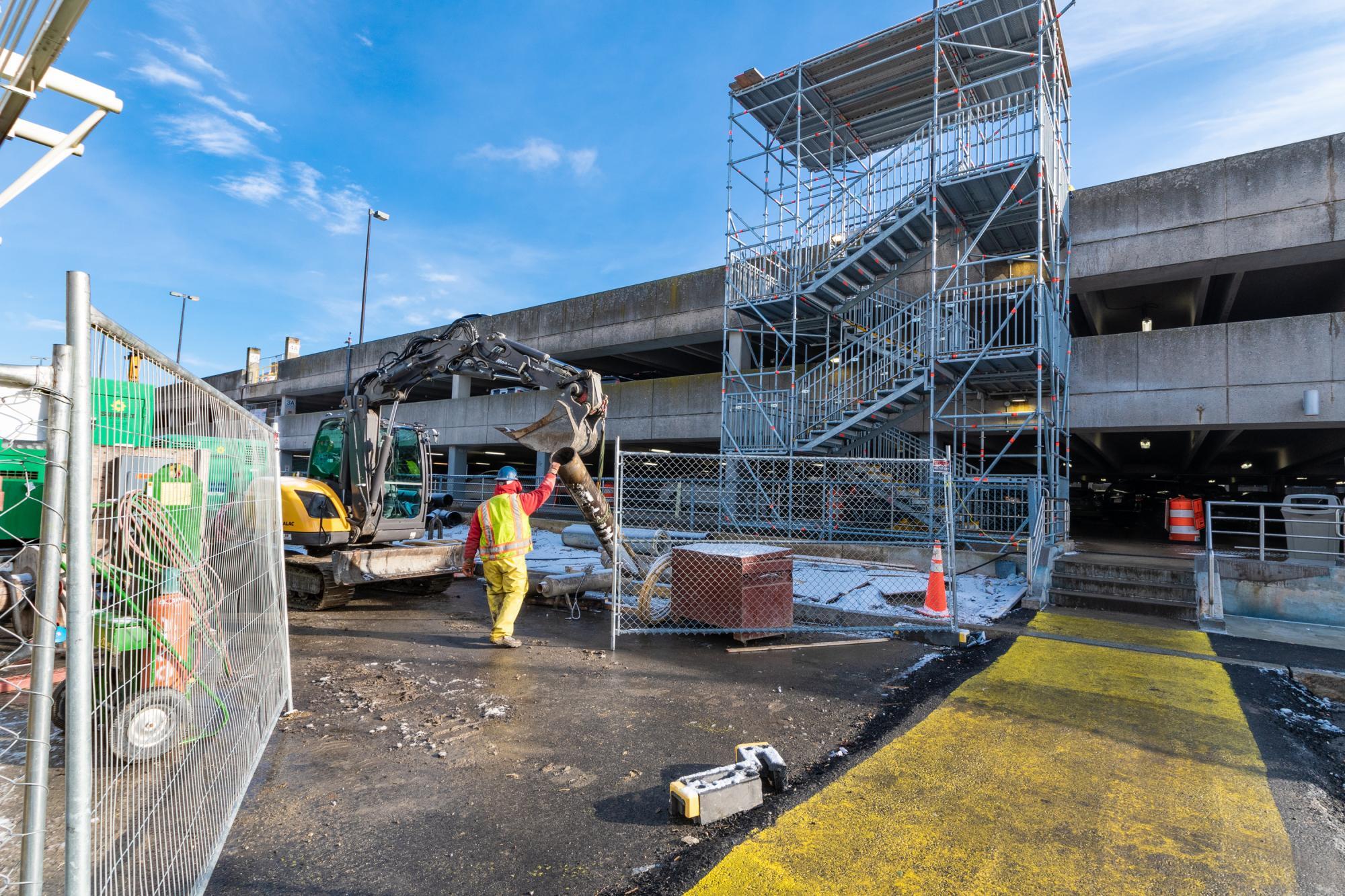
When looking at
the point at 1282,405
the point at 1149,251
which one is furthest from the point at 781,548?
the point at 1149,251

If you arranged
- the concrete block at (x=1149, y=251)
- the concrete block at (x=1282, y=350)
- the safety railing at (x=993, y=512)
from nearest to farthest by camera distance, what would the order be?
1. the safety railing at (x=993, y=512)
2. the concrete block at (x=1282, y=350)
3. the concrete block at (x=1149, y=251)

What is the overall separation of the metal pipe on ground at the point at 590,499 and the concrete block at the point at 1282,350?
11.4 metres

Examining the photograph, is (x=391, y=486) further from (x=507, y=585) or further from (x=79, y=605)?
(x=79, y=605)

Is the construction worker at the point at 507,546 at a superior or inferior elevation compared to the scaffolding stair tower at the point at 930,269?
inferior

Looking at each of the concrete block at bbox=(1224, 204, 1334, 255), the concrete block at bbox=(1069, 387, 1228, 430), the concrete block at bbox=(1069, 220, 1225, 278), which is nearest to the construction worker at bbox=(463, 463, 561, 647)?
the concrete block at bbox=(1069, 387, 1228, 430)

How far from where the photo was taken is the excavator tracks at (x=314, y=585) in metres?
8.70

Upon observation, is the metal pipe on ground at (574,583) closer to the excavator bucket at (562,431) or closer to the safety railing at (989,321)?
the excavator bucket at (562,431)

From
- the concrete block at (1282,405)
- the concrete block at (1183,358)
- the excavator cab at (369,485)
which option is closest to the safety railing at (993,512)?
the concrete block at (1183,358)

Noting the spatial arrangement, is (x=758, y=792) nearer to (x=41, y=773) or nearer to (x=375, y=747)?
(x=375, y=747)

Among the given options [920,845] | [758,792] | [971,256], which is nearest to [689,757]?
[758,792]

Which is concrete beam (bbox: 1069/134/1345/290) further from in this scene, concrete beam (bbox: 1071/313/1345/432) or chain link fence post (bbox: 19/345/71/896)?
chain link fence post (bbox: 19/345/71/896)

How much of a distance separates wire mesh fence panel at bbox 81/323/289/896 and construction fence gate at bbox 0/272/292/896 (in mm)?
13

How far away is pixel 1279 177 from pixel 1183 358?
3.38 meters

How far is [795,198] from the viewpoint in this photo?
15883 millimetres
